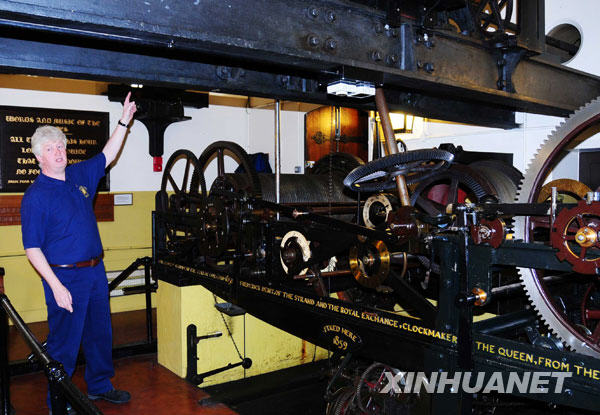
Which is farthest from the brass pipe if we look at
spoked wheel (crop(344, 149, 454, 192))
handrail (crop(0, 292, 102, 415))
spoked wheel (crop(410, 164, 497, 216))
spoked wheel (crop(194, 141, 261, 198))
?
handrail (crop(0, 292, 102, 415))

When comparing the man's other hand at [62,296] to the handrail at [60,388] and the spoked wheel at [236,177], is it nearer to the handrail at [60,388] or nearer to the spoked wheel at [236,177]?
the handrail at [60,388]

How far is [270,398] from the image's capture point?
17.2 feet

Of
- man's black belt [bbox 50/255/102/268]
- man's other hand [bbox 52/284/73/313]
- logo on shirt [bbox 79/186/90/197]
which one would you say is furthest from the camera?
logo on shirt [bbox 79/186/90/197]

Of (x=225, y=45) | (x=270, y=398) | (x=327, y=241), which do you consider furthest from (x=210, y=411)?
(x=225, y=45)

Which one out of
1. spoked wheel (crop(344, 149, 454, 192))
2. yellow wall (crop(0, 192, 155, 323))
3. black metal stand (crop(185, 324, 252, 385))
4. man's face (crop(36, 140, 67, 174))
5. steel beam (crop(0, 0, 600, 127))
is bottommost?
black metal stand (crop(185, 324, 252, 385))

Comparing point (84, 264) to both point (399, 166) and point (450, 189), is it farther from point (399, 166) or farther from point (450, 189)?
point (450, 189)

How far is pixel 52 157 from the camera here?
12.1ft

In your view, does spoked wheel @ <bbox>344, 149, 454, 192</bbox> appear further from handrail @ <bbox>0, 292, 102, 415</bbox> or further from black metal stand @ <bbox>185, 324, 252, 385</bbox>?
black metal stand @ <bbox>185, 324, 252, 385</bbox>

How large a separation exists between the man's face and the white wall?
150 inches

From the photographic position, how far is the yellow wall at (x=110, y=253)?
6895mm

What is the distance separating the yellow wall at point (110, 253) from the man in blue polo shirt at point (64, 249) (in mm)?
3471

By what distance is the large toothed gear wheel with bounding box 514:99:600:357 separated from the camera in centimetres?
255


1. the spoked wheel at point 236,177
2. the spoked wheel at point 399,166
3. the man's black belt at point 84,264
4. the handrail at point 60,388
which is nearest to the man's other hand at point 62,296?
the man's black belt at point 84,264

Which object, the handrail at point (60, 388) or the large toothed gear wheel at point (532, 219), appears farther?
the large toothed gear wheel at point (532, 219)
